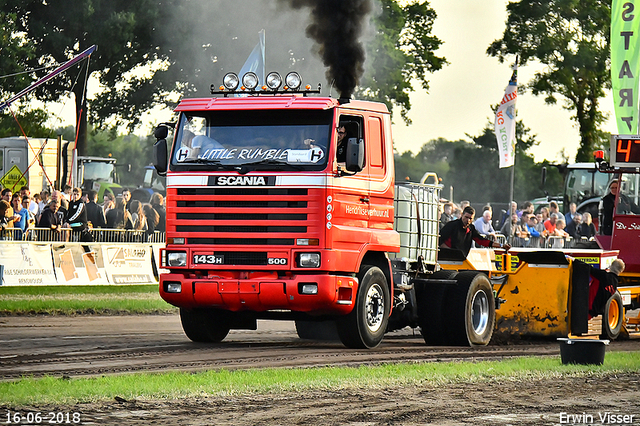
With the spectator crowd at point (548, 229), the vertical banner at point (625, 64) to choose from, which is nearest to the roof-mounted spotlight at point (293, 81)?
the spectator crowd at point (548, 229)

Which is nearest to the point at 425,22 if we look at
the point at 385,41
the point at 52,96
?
the point at 385,41

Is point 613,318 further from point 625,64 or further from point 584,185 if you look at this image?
point 584,185

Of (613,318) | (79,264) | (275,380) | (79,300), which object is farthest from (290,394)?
(79,264)

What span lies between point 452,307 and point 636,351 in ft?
8.66

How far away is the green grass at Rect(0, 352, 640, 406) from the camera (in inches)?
359

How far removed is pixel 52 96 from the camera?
43.3 meters

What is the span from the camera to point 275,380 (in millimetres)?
10273

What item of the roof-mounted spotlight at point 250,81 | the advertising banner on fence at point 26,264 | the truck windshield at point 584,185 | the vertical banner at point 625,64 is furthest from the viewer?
the truck windshield at point 584,185

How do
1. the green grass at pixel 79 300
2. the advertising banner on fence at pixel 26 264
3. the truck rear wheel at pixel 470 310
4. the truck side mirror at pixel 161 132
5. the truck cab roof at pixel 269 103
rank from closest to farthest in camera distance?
the truck cab roof at pixel 269 103
the truck side mirror at pixel 161 132
the truck rear wheel at pixel 470 310
the green grass at pixel 79 300
the advertising banner on fence at pixel 26 264

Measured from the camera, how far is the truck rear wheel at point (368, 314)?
13.6m

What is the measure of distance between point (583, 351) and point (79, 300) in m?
11.7

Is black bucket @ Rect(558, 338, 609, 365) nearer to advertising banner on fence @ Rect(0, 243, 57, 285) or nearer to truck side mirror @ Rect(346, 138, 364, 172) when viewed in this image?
truck side mirror @ Rect(346, 138, 364, 172)

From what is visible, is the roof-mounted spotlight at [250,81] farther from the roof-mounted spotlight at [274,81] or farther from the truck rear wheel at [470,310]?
the truck rear wheel at [470,310]

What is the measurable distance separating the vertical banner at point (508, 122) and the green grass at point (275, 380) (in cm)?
1990
